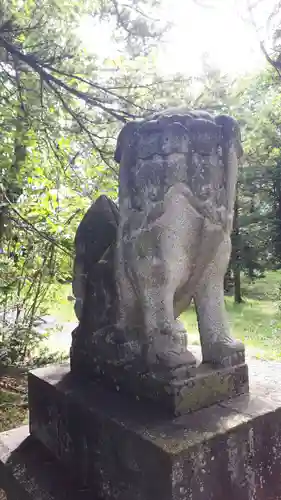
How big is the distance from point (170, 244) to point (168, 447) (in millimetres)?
681

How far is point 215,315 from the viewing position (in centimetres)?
169

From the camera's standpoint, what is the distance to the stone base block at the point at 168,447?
134 centimetres

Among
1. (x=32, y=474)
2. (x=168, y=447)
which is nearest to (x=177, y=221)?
(x=168, y=447)

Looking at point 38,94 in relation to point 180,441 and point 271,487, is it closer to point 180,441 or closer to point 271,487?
point 180,441

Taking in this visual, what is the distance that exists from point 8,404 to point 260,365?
2372 mm

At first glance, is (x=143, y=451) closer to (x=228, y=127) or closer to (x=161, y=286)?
(x=161, y=286)

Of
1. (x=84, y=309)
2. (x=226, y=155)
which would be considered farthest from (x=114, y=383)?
(x=226, y=155)

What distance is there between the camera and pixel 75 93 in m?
2.72

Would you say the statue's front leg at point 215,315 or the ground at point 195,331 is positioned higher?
the statue's front leg at point 215,315

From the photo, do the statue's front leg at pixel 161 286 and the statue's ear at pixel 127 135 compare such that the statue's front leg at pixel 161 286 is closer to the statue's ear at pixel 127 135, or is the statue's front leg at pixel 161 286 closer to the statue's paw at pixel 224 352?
the statue's paw at pixel 224 352

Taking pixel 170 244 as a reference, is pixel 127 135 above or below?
above

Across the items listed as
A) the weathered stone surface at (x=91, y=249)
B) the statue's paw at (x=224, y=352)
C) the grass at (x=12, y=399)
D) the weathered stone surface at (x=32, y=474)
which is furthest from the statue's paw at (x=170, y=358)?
the grass at (x=12, y=399)

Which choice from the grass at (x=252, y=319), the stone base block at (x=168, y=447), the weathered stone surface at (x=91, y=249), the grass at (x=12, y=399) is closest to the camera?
the stone base block at (x=168, y=447)

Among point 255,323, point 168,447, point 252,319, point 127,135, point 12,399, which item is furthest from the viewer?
point 252,319
